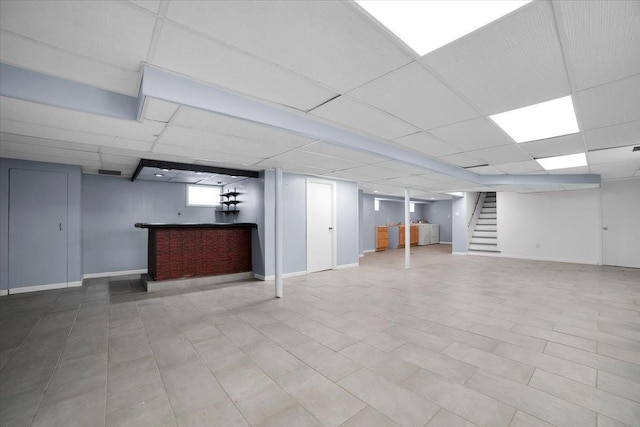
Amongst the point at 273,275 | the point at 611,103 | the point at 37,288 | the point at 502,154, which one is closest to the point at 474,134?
the point at 611,103

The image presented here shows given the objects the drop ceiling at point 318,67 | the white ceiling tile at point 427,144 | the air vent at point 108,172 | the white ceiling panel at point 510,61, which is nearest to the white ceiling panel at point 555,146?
the drop ceiling at point 318,67

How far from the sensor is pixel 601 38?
5.99 feet

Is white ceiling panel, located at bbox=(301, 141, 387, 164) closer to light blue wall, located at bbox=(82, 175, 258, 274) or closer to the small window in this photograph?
light blue wall, located at bbox=(82, 175, 258, 274)

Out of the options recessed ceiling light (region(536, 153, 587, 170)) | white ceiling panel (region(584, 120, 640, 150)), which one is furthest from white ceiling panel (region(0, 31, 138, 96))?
recessed ceiling light (region(536, 153, 587, 170))

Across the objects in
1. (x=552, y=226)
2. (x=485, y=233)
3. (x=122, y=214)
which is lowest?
(x=485, y=233)

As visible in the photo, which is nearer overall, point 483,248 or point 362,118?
point 362,118

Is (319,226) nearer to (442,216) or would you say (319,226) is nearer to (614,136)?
(614,136)

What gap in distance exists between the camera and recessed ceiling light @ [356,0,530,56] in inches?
61.2

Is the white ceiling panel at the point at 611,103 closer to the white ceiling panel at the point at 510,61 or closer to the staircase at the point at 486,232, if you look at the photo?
the white ceiling panel at the point at 510,61

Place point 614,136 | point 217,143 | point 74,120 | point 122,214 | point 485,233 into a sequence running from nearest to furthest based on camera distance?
point 74,120
point 614,136
point 217,143
point 122,214
point 485,233

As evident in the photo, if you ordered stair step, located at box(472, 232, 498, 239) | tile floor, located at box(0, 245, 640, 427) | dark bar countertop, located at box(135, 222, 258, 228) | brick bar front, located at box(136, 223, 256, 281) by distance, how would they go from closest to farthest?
tile floor, located at box(0, 245, 640, 427) → dark bar countertop, located at box(135, 222, 258, 228) → brick bar front, located at box(136, 223, 256, 281) → stair step, located at box(472, 232, 498, 239)

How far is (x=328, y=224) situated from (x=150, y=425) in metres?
6.07

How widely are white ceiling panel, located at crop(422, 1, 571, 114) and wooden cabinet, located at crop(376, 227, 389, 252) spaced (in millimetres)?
10125

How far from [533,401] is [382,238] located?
10914 millimetres
